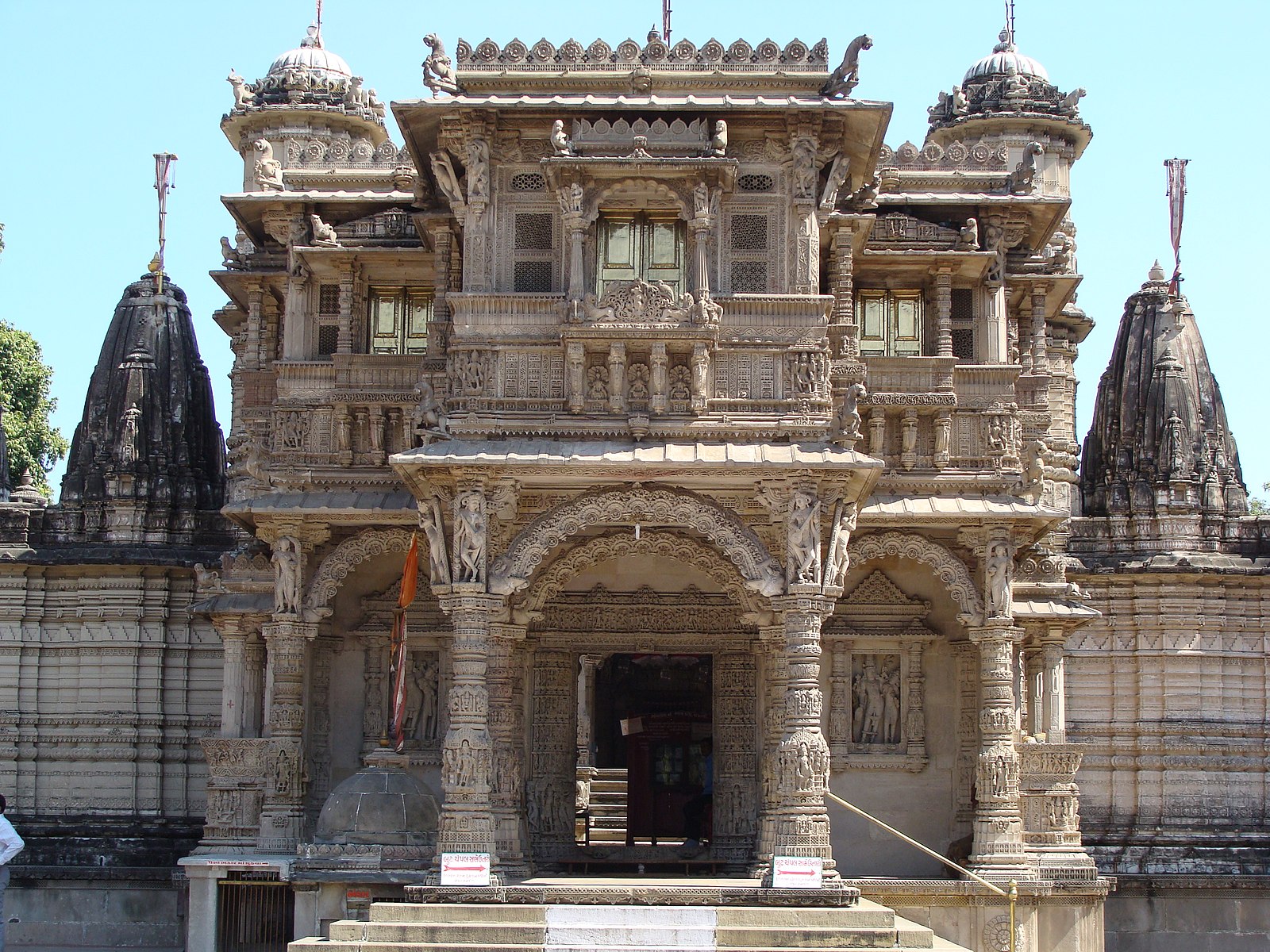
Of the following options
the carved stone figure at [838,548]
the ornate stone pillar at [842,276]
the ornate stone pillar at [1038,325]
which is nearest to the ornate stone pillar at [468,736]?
the carved stone figure at [838,548]

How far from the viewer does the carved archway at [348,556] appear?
25.0 metres

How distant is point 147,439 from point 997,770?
16.4m

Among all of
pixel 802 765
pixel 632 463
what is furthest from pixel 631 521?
pixel 802 765

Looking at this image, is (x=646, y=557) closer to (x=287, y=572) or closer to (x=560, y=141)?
(x=287, y=572)

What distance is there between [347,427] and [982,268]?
9072 mm

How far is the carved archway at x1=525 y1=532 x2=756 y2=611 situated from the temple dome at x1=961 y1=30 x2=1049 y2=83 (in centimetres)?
1780

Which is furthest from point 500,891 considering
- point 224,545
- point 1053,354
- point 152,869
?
point 1053,354

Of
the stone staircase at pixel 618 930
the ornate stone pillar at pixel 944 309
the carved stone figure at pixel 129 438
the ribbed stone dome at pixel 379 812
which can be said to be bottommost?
the stone staircase at pixel 618 930

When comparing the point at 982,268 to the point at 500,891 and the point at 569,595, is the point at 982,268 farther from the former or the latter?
the point at 500,891

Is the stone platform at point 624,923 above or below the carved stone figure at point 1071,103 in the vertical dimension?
below

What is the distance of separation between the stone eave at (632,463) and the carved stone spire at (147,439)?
11655 millimetres

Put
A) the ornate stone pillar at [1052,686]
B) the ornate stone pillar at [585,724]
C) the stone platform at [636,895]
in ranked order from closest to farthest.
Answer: the stone platform at [636,895], the ornate stone pillar at [1052,686], the ornate stone pillar at [585,724]

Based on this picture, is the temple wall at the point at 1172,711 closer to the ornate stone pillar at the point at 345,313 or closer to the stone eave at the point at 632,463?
the stone eave at the point at 632,463

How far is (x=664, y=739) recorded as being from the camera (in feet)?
98.4
